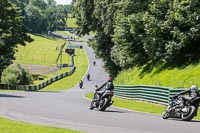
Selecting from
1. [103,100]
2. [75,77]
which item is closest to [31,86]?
[75,77]

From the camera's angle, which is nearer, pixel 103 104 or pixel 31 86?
pixel 103 104

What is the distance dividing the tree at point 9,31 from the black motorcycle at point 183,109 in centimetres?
4944

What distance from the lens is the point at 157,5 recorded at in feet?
117

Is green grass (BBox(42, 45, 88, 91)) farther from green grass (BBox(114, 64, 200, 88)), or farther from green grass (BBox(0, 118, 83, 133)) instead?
green grass (BBox(0, 118, 83, 133))

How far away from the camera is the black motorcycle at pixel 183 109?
1802 centimetres

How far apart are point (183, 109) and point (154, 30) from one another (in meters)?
16.6

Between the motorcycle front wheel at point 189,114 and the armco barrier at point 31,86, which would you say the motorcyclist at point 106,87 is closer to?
the motorcycle front wheel at point 189,114

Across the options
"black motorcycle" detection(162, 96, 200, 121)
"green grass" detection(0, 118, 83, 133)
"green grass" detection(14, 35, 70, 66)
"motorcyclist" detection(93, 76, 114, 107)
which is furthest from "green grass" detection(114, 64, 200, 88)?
"green grass" detection(14, 35, 70, 66)

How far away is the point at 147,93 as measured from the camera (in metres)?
30.6

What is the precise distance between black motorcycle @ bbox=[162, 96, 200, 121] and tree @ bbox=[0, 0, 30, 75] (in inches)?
1947

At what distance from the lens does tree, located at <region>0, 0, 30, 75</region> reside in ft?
221

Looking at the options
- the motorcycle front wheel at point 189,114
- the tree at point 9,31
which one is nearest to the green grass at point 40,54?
the tree at point 9,31

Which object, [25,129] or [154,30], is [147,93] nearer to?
[154,30]

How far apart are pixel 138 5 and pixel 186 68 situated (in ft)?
34.8
